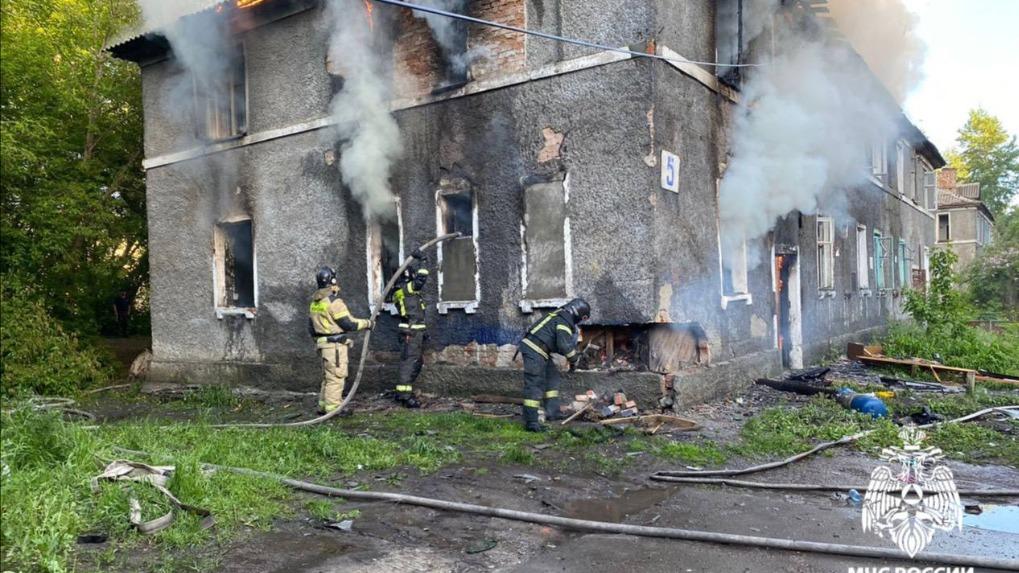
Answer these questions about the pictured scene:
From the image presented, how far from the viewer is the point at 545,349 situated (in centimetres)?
751

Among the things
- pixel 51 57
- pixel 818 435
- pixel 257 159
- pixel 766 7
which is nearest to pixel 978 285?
pixel 766 7

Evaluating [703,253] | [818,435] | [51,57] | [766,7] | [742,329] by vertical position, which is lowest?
[818,435]

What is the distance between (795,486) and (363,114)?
765cm

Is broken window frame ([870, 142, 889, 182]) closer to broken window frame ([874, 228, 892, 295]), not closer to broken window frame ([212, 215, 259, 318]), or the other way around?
broken window frame ([874, 228, 892, 295])

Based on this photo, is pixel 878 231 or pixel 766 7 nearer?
pixel 766 7

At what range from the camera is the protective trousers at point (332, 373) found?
28.2ft

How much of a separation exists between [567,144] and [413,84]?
276 cm

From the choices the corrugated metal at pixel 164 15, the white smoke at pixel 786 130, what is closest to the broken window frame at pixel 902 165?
the white smoke at pixel 786 130

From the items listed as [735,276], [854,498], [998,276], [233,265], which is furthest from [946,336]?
[998,276]

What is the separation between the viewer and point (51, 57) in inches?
189

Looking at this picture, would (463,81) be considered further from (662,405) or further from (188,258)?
(188,258)

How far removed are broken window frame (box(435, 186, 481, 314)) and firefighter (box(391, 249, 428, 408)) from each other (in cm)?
28

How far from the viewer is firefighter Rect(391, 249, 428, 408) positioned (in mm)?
9008

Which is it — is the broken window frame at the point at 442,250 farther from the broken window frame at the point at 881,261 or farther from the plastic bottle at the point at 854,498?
the broken window frame at the point at 881,261
